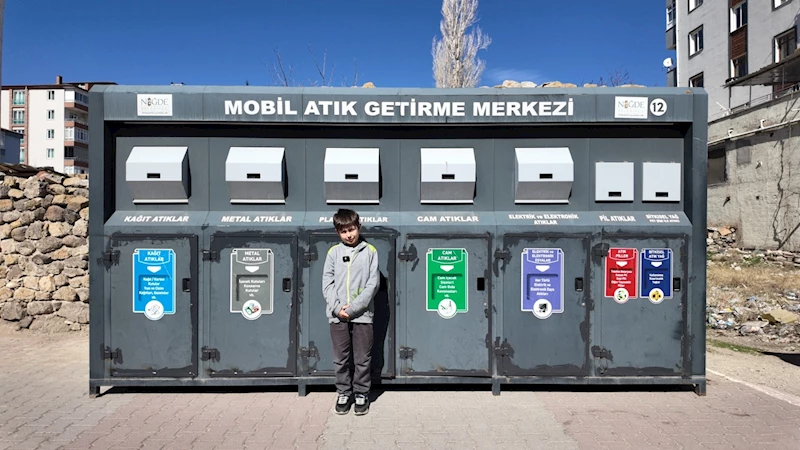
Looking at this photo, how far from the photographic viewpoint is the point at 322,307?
4516mm

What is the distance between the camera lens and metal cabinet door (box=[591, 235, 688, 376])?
14.9 ft

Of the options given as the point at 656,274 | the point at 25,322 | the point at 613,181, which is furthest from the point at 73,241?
the point at 656,274

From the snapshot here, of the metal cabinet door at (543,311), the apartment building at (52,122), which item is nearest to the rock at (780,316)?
the metal cabinet door at (543,311)

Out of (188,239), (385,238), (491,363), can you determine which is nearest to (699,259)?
(491,363)

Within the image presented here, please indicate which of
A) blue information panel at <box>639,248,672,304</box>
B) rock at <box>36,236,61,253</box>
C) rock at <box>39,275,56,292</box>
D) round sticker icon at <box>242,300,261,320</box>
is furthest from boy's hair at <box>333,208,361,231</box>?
rock at <box>39,275,56,292</box>

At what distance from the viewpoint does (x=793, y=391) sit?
4883 mm

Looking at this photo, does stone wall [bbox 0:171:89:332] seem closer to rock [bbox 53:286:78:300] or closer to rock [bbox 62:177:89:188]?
rock [bbox 53:286:78:300]

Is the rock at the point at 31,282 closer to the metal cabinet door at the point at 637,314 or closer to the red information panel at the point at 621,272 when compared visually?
the metal cabinet door at the point at 637,314

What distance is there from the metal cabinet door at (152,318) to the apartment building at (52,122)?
6296 centimetres

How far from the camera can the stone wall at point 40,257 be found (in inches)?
275

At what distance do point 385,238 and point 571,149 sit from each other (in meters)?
2.04

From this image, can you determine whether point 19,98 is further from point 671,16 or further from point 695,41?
point 695,41

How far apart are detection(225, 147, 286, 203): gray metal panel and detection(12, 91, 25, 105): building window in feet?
231

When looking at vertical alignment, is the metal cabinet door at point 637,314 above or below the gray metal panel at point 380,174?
below
